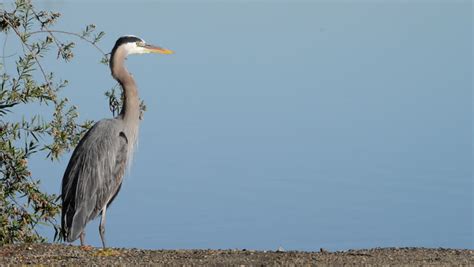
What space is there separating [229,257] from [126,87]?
11.1ft

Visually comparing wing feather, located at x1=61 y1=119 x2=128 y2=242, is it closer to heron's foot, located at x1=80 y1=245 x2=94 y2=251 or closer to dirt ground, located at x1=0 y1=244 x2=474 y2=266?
heron's foot, located at x1=80 y1=245 x2=94 y2=251

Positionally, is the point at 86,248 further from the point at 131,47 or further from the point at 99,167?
the point at 131,47

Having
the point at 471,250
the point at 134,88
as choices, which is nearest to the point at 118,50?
the point at 134,88

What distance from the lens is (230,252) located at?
8828 millimetres

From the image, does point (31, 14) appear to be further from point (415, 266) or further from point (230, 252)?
point (415, 266)

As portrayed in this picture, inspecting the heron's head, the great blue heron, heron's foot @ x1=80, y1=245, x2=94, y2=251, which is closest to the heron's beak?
the heron's head

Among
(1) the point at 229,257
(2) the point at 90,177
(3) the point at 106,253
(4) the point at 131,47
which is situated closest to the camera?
(1) the point at 229,257

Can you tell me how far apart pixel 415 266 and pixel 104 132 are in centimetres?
401

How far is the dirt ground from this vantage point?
8180mm

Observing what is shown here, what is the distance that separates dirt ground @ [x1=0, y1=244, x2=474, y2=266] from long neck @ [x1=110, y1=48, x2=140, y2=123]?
2367mm

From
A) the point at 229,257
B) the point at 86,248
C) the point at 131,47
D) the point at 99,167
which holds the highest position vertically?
the point at 131,47

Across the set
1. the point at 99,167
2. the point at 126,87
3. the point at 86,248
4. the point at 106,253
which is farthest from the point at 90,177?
the point at 106,253

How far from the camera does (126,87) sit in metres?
11.3

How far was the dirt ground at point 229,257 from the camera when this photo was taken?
8180 millimetres
